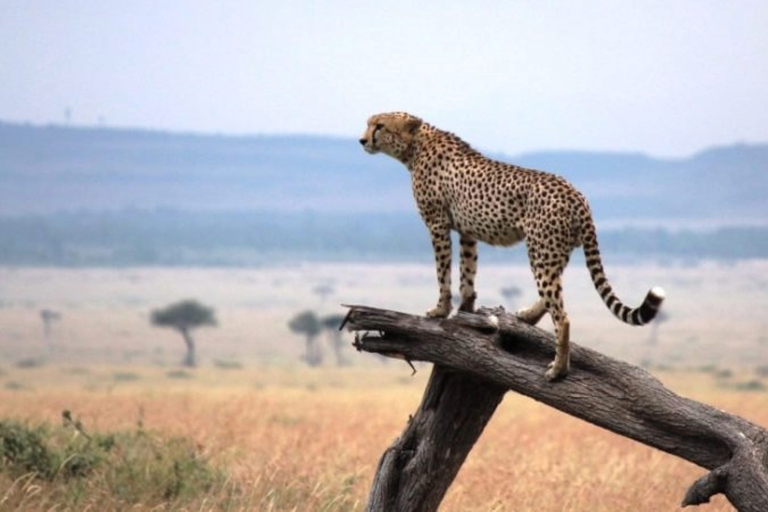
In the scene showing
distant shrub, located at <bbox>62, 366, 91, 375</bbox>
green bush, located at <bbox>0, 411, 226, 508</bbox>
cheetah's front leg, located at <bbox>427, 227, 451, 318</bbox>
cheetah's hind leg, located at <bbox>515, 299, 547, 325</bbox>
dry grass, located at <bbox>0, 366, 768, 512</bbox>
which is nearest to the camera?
cheetah's hind leg, located at <bbox>515, 299, 547, 325</bbox>

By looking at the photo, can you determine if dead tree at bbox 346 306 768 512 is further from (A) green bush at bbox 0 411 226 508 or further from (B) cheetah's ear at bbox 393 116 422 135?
(A) green bush at bbox 0 411 226 508

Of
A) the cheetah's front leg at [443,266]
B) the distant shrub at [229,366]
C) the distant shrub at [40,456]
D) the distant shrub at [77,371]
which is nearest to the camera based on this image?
the cheetah's front leg at [443,266]

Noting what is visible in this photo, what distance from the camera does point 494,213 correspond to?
26.2 feet

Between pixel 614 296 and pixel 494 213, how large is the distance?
2.41 feet

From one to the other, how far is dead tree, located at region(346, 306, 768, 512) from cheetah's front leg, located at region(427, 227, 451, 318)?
10cm

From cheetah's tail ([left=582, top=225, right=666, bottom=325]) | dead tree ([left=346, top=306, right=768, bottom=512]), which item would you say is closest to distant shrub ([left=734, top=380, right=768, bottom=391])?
dead tree ([left=346, top=306, right=768, bottom=512])

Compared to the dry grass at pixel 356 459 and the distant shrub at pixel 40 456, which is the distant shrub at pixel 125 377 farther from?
the distant shrub at pixel 40 456

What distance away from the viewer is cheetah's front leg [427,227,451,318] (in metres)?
8.34

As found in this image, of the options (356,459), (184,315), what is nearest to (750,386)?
(184,315)

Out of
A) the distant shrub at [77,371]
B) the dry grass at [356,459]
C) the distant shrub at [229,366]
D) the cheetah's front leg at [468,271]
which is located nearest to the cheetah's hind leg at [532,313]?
the cheetah's front leg at [468,271]

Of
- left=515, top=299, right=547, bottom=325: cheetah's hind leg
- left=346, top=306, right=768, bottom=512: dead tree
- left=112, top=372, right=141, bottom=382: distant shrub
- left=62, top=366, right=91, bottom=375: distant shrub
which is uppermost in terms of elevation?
left=515, top=299, right=547, bottom=325: cheetah's hind leg

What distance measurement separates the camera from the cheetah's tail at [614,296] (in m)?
7.51

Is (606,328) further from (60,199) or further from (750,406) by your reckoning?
(60,199)

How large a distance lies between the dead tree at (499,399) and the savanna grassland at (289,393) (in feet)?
3.53
